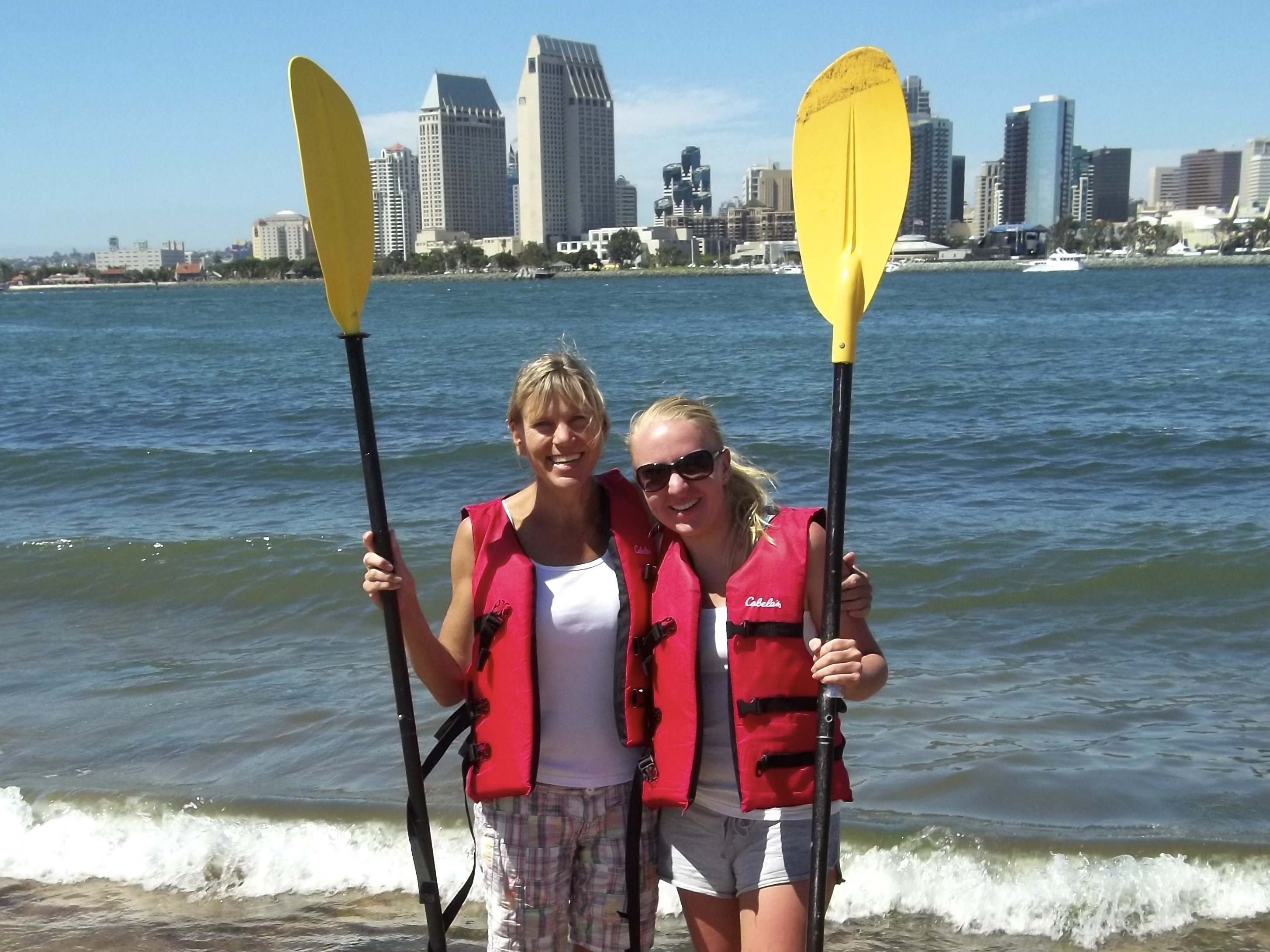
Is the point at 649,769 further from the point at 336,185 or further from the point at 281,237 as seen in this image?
the point at 281,237

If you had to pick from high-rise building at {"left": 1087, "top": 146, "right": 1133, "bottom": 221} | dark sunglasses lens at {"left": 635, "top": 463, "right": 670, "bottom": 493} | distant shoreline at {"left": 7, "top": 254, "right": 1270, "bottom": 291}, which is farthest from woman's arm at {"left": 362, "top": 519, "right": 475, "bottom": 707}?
high-rise building at {"left": 1087, "top": 146, "right": 1133, "bottom": 221}

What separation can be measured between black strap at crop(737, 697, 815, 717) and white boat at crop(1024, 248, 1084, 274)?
4187 inches

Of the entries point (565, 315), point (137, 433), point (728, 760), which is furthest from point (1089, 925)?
point (565, 315)

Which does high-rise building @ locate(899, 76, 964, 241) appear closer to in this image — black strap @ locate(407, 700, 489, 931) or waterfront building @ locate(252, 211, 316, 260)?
waterfront building @ locate(252, 211, 316, 260)

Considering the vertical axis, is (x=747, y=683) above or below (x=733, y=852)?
above

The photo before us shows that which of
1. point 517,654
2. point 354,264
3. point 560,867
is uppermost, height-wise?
point 354,264

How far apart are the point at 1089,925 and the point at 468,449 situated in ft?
36.7

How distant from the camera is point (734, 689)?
2643 millimetres

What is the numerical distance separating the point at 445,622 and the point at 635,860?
650 mm

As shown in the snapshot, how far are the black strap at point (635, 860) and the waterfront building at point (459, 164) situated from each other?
6896 inches

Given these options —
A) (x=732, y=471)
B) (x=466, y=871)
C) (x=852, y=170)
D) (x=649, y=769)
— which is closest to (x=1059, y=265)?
(x=466, y=871)

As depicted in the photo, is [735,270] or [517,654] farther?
[735,270]

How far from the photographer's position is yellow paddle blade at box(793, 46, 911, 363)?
293 cm

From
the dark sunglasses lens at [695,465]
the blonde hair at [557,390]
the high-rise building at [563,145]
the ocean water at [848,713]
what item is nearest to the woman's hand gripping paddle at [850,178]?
the dark sunglasses lens at [695,465]
